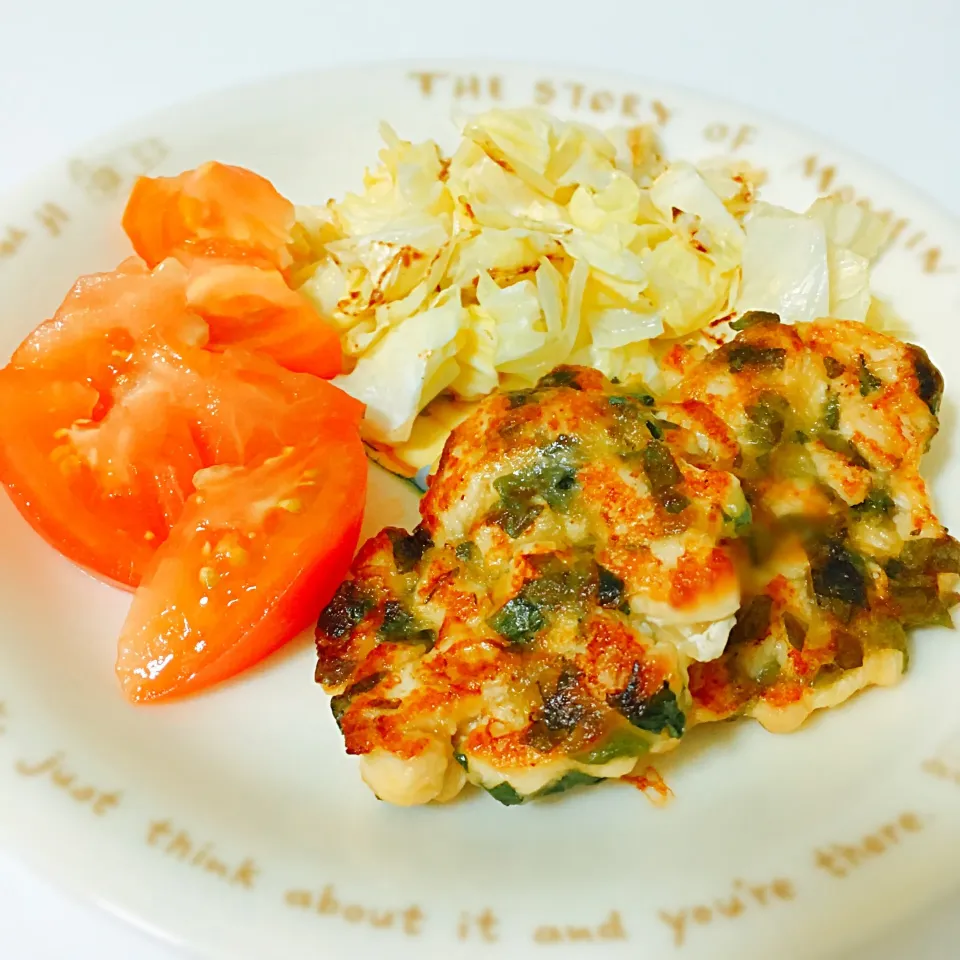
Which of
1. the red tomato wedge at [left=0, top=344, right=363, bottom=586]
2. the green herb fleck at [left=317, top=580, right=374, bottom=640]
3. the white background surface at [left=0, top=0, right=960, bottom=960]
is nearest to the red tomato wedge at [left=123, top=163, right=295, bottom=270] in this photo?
the red tomato wedge at [left=0, top=344, right=363, bottom=586]

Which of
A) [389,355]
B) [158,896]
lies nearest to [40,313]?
[389,355]

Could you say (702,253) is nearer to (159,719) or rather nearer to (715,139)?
(715,139)

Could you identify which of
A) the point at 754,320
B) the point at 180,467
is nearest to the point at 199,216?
the point at 180,467

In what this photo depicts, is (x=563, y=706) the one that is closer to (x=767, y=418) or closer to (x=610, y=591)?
(x=610, y=591)

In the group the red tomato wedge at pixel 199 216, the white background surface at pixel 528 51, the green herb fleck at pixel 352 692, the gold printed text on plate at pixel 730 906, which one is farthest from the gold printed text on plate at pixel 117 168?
the gold printed text on plate at pixel 730 906

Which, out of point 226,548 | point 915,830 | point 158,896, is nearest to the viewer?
point 158,896
